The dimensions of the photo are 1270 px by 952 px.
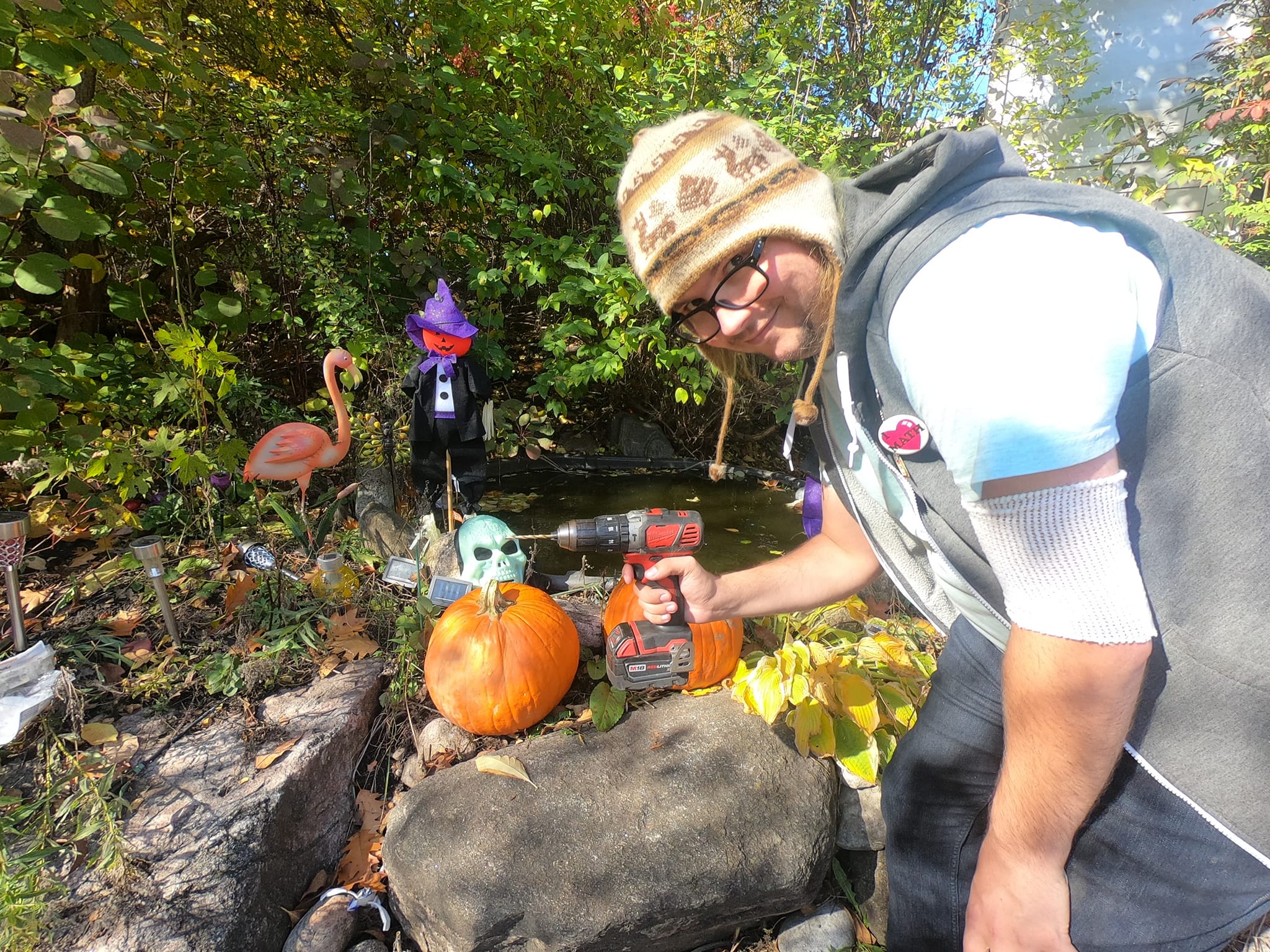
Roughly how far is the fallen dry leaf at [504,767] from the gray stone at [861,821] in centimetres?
100

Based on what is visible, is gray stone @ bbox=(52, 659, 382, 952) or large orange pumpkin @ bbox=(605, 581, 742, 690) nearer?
gray stone @ bbox=(52, 659, 382, 952)

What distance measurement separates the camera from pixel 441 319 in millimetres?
3227

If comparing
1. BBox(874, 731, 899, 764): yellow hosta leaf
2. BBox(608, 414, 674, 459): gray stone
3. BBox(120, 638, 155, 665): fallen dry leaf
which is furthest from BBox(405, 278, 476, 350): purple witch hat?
BBox(608, 414, 674, 459): gray stone

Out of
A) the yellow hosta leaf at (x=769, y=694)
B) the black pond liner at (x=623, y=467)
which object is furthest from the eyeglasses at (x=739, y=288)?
the black pond liner at (x=623, y=467)

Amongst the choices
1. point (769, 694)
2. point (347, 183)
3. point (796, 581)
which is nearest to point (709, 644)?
point (769, 694)

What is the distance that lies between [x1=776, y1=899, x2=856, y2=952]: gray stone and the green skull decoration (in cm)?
164

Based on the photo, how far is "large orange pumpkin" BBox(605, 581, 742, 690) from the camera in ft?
7.92

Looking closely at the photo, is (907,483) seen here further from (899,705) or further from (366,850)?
(366,850)

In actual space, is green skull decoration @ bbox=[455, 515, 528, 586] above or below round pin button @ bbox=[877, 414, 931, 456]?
below

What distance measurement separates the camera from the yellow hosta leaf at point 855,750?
2.04m

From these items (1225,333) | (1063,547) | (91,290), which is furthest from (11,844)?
(91,290)

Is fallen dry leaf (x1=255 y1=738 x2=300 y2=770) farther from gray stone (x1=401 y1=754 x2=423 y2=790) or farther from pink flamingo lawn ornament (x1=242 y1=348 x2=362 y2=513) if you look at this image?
pink flamingo lawn ornament (x1=242 y1=348 x2=362 y2=513)

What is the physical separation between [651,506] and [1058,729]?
3915 millimetres

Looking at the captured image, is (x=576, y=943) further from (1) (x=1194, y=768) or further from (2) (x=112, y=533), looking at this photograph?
(2) (x=112, y=533)
